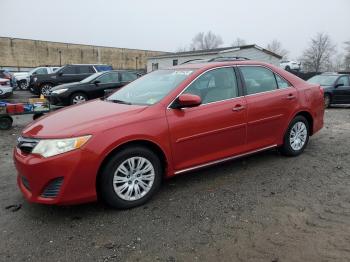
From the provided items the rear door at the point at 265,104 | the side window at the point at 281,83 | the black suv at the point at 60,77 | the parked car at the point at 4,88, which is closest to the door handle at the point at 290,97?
the rear door at the point at 265,104

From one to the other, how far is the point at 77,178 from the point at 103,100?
1.76 meters

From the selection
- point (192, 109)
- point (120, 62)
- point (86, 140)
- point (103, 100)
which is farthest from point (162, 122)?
point (120, 62)

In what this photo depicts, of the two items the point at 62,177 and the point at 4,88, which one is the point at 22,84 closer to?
the point at 4,88

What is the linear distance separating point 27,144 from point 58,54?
62.3m

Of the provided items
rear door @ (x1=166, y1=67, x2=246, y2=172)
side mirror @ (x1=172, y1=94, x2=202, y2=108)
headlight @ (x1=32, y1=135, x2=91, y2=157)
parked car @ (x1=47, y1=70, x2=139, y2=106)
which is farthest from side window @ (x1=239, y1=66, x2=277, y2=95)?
parked car @ (x1=47, y1=70, x2=139, y2=106)

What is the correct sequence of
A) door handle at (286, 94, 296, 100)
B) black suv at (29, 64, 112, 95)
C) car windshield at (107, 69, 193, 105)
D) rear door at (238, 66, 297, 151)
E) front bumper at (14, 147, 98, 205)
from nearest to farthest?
front bumper at (14, 147, 98, 205), car windshield at (107, 69, 193, 105), rear door at (238, 66, 297, 151), door handle at (286, 94, 296, 100), black suv at (29, 64, 112, 95)

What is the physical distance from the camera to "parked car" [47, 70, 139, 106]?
480 inches

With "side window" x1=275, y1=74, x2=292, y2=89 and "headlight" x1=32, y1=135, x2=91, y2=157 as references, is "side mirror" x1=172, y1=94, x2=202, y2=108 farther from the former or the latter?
"side window" x1=275, y1=74, x2=292, y2=89

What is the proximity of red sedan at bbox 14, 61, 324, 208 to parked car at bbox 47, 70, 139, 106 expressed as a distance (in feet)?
24.9

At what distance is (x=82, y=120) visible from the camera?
12.9 ft

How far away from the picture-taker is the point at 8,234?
349 centimetres

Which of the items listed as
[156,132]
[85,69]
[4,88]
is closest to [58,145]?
[156,132]

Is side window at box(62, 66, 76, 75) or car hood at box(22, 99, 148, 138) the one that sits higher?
side window at box(62, 66, 76, 75)

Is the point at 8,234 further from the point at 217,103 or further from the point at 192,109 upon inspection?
the point at 217,103
